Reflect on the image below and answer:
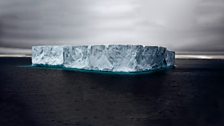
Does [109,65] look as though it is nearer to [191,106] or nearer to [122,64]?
[122,64]

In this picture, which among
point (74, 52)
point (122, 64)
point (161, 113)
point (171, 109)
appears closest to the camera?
point (161, 113)

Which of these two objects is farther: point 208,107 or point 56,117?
point 208,107

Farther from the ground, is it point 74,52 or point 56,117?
point 74,52

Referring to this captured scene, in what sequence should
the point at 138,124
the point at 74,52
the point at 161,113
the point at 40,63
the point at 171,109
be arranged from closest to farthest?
the point at 138,124 → the point at 161,113 → the point at 171,109 → the point at 74,52 → the point at 40,63

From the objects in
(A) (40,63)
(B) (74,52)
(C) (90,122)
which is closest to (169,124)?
(C) (90,122)

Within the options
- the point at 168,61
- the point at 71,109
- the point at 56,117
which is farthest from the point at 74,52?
the point at 56,117

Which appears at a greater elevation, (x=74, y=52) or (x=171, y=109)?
(x=74, y=52)

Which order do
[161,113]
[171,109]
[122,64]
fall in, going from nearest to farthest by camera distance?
[161,113] < [171,109] < [122,64]

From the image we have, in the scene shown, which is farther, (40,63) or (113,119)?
(40,63)

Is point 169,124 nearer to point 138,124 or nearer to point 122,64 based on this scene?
point 138,124
